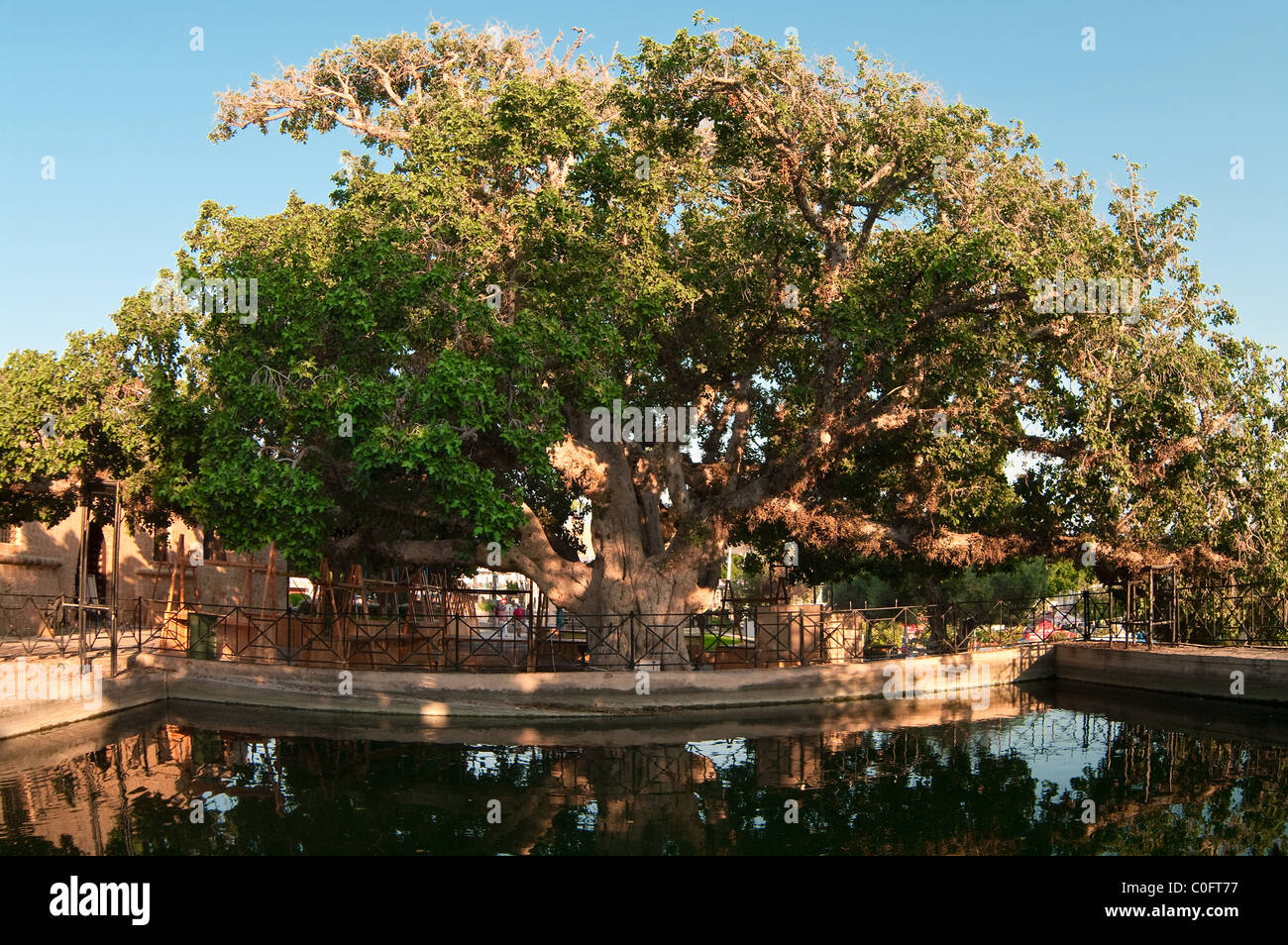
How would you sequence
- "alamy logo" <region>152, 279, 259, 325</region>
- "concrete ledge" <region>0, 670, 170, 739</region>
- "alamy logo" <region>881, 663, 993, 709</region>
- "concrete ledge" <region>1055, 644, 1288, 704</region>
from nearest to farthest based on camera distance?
1. "concrete ledge" <region>0, 670, 170, 739</region>
2. "alamy logo" <region>152, 279, 259, 325</region>
3. "concrete ledge" <region>1055, 644, 1288, 704</region>
4. "alamy logo" <region>881, 663, 993, 709</region>

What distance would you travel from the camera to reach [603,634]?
2192 centimetres

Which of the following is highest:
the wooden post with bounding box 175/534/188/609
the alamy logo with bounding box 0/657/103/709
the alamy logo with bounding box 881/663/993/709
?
the wooden post with bounding box 175/534/188/609

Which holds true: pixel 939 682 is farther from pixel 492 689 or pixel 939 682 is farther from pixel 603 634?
pixel 492 689

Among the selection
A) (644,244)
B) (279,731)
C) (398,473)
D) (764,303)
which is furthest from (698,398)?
(279,731)

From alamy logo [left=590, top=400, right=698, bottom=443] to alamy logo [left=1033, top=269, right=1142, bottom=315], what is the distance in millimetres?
7633

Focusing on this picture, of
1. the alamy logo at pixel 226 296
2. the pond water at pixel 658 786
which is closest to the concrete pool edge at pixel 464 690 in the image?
the pond water at pixel 658 786

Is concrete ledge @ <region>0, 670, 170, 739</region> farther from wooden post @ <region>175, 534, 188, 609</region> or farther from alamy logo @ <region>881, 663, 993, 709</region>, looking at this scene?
alamy logo @ <region>881, 663, 993, 709</region>

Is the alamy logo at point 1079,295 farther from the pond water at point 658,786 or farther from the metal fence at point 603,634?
the pond water at point 658,786


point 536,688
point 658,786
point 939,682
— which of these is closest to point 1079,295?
point 939,682
